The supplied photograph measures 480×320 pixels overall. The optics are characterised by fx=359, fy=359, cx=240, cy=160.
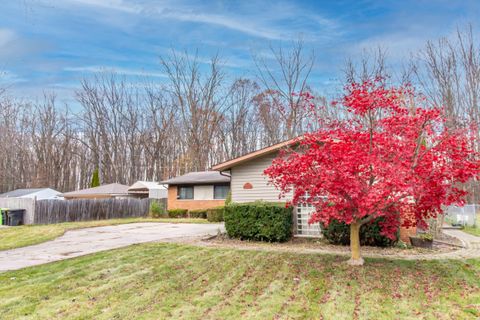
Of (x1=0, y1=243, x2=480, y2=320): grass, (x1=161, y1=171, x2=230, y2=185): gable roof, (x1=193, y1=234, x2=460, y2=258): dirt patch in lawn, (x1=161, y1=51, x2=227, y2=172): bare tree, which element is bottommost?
(x1=0, y1=243, x2=480, y2=320): grass

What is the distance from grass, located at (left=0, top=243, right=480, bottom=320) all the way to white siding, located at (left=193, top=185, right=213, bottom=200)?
14891mm

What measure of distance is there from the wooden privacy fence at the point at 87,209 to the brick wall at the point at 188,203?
268cm

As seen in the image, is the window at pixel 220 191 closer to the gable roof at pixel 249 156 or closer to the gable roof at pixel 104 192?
the gable roof at pixel 249 156

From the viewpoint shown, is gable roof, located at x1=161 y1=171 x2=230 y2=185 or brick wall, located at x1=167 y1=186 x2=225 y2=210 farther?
brick wall, located at x1=167 y1=186 x2=225 y2=210

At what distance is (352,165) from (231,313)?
10.7ft

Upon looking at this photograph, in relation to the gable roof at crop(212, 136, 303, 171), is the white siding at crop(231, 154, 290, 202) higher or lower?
lower

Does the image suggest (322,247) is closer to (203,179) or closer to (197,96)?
(203,179)

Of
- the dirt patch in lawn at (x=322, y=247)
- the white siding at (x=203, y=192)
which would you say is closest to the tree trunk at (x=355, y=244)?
the dirt patch in lawn at (x=322, y=247)

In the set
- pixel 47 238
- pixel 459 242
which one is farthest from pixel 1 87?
pixel 459 242

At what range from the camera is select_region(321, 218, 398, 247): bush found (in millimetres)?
9586

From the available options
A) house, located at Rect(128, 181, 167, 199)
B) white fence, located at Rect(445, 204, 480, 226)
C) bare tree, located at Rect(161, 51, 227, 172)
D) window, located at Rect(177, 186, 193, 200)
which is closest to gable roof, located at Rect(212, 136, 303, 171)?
white fence, located at Rect(445, 204, 480, 226)

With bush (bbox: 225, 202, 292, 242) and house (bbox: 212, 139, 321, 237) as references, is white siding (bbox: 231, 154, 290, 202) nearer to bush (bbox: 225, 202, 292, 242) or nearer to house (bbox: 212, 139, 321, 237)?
house (bbox: 212, 139, 321, 237)

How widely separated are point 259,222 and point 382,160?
5269mm

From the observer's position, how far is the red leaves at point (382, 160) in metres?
6.21
